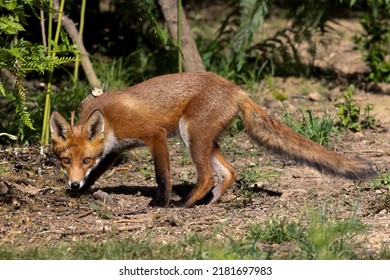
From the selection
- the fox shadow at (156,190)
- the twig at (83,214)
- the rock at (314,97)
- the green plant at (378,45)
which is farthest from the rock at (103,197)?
the green plant at (378,45)

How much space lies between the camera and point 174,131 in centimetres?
845

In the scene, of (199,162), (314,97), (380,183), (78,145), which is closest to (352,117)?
(314,97)

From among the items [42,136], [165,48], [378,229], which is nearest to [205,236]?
[378,229]

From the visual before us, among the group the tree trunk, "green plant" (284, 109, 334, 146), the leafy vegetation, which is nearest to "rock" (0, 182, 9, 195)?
the leafy vegetation

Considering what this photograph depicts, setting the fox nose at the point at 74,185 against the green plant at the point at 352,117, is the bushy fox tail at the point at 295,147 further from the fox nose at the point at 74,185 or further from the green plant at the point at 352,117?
the green plant at the point at 352,117

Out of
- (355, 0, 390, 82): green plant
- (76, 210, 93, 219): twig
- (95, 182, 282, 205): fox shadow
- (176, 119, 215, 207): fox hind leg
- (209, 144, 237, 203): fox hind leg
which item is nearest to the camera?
(76, 210, 93, 219): twig

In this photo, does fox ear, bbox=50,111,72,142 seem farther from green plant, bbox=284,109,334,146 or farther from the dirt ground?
green plant, bbox=284,109,334,146

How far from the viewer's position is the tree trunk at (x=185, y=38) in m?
11.3

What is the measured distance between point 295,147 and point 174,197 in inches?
57.3

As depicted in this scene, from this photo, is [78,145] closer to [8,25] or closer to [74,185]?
[74,185]

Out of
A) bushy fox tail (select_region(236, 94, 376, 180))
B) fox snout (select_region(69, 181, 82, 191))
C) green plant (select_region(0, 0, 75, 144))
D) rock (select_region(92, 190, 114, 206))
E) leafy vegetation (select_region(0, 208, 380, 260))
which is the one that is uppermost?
green plant (select_region(0, 0, 75, 144))

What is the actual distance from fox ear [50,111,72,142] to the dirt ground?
618 millimetres

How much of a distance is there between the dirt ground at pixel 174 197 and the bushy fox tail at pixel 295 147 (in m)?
0.30

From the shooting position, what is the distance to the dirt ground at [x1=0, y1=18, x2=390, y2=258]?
7301mm
